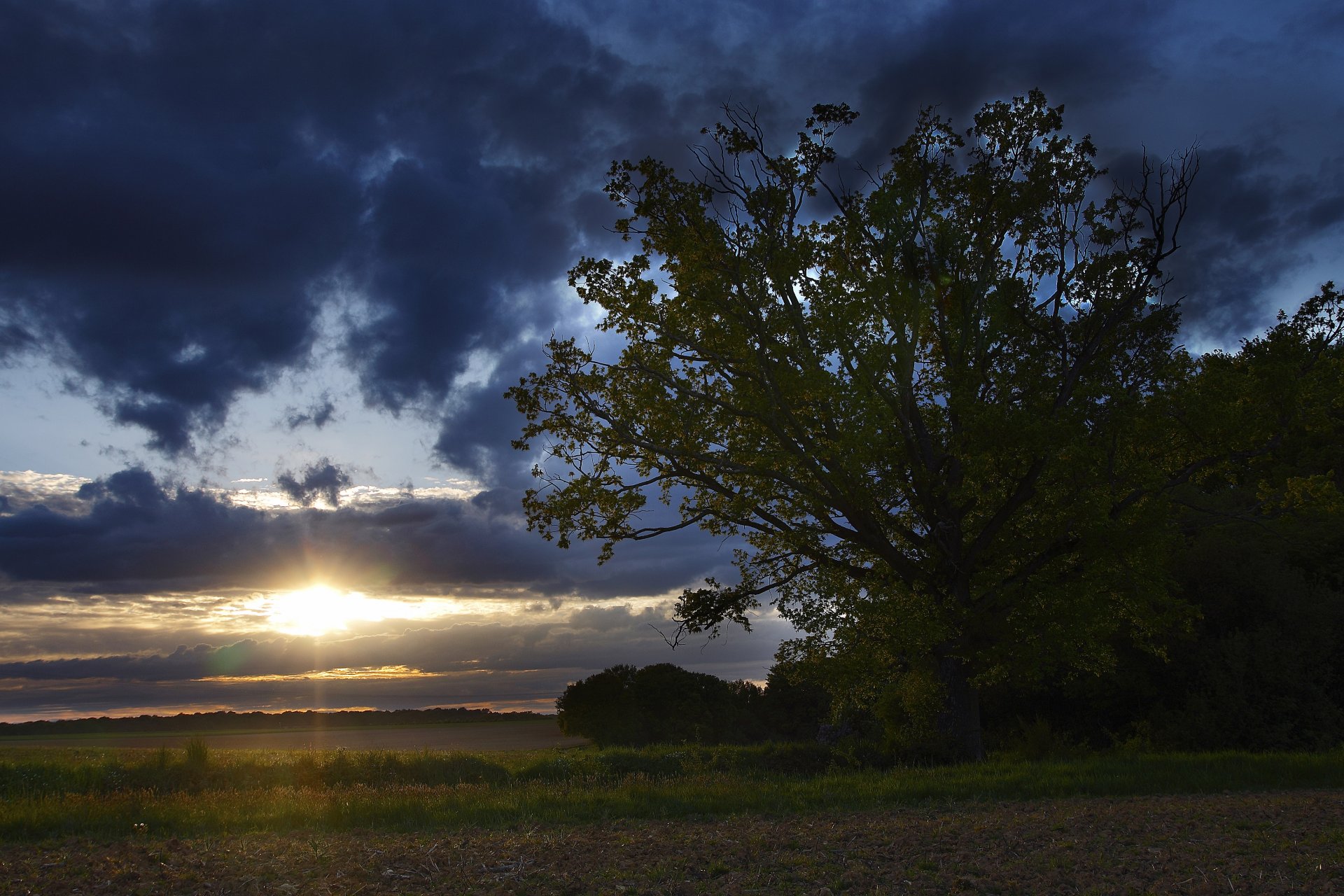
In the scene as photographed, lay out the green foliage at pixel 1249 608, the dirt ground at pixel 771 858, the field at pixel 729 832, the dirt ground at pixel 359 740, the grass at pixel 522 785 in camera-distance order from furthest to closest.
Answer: the dirt ground at pixel 359 740
the green foliage at pixel 1249 608
the grass at pixel 522 785
the field at pixel 729 832
the dirt ground at pixel 771 858

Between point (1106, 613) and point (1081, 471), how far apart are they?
10.8ft

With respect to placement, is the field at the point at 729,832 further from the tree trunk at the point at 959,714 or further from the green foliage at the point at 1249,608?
the green foliage at the point at 1249,608

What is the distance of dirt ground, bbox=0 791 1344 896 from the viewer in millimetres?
8547

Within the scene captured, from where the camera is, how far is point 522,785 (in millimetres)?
18406

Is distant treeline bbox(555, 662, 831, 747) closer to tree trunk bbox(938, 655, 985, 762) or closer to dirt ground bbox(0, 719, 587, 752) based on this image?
dirt ground bbox(0, 719, 587, 752)

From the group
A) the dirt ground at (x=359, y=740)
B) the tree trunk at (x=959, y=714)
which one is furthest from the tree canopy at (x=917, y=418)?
the dirt ground at (x=359, y=740)

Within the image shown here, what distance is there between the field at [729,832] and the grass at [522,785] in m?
0.07

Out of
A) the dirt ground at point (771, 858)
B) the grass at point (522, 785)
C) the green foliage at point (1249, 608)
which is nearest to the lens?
the dirt ground at point (771, 858)

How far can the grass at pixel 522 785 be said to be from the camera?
12.9 metres

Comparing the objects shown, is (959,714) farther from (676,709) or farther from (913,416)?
(676,709)

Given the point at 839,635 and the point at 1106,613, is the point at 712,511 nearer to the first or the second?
the point at 839,635

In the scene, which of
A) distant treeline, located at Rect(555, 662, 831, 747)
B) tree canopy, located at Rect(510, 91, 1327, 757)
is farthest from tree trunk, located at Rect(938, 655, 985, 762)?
distant treeline, located at Rect(555, 662, 831, 747)

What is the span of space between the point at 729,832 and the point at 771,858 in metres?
1.80

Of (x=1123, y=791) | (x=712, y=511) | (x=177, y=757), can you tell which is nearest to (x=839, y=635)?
(x=712, y=511)
